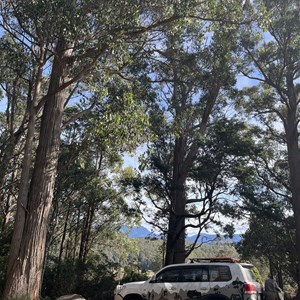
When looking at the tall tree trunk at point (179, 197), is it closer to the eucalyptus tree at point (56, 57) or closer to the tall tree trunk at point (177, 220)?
the tall tree trunk at point (177, 220)

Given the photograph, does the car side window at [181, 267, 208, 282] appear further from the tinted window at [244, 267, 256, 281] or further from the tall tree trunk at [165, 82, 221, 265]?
the tall tree trunk at [165, 82, 221, 265]

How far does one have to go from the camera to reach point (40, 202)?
28.5ft

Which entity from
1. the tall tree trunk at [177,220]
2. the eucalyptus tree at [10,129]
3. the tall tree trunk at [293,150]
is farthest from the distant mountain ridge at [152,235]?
the eucalyptus tree at [10,129]

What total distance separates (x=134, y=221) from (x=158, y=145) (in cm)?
481

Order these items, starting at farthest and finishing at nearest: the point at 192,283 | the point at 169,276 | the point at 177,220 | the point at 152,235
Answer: the point at 152,235
the point at 177,220
the point at 169,276
the point at 192,283

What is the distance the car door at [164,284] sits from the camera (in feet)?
30.7

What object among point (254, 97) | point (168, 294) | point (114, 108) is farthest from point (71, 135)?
point (254, 97)

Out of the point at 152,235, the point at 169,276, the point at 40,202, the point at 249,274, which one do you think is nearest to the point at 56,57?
the point at 40,202

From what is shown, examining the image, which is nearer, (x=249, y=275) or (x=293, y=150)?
(x=249, y=275)

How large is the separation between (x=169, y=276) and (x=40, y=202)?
159 inches

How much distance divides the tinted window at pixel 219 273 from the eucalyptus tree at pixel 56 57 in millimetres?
4345

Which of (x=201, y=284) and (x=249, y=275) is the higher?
(x=249, y=275)

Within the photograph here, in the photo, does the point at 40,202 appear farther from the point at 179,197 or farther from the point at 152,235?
the point at 152,235

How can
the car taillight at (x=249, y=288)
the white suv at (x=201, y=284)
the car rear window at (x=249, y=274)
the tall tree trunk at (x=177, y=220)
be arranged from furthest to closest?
the tall tree trunk at (x=177, y=220) < the car rear window at (x=249, y=274) < the white suv at (x=201, y=284) < the car taillight at (x=249, y=288)
